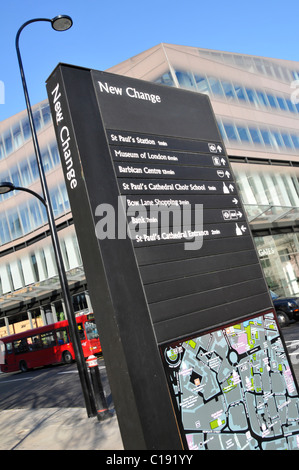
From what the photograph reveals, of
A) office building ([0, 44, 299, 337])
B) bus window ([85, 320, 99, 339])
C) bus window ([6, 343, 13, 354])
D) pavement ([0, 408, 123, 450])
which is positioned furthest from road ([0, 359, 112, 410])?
office building ([0, 44, 299, 337])

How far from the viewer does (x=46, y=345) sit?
24.2 metres

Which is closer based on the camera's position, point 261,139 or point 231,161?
point 231,161

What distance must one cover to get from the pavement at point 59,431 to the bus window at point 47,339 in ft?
42.6

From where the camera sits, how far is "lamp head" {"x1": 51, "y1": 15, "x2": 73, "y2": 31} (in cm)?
954

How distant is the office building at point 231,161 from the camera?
83.5ft

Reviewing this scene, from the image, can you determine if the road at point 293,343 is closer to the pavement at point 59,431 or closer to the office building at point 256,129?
the pavement at point 59,431

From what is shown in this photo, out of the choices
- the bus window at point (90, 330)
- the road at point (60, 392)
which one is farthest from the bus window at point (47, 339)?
the road at point (60, 392)

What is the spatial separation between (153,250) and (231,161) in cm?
2314

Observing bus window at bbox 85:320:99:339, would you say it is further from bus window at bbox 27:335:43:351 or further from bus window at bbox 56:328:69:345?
bus window at bbox 27:335:43:351

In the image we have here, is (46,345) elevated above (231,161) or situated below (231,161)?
below

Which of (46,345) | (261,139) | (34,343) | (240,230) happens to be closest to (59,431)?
(240,230)

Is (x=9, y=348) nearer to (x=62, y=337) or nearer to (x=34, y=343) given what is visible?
(x=34, y=343)

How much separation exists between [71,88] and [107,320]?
1969mm

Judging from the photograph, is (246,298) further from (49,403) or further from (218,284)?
(49,403)
